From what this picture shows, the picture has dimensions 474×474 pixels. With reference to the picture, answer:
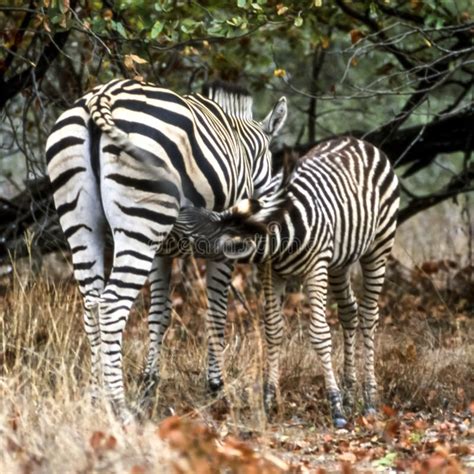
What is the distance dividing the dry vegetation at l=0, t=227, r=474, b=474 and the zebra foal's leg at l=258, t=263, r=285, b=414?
12 centimetres

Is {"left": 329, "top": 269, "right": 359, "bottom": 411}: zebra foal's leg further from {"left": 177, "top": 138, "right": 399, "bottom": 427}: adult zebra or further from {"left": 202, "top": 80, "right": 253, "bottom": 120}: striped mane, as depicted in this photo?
{"left": 202, "top": 80, "right": 253, "bottom": 120}: striped mane

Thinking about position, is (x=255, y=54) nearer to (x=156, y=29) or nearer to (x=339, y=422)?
(x=156, y=29)

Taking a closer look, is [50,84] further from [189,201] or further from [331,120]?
[331,120]

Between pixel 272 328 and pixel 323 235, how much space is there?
786 mm

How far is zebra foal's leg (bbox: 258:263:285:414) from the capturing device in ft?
25.7

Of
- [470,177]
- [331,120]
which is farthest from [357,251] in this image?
[331,120]

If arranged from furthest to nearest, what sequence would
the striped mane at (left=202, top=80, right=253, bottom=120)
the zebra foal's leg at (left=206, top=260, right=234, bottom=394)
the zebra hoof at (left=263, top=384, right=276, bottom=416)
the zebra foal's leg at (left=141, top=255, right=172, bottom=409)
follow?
the striped mane at (left=202, top=80, right=253, bottom=120), the zebra foal's leg at (left=141, top=255, right=172, bottom=409), the zebra foal's leg at (left=206, top=260, right=234, bottom=394), the zebra hoof at (left=263, top=384, right=276, bottom=416)

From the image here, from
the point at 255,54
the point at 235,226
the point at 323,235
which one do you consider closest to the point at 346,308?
the point at 323,235

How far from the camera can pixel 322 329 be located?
777 centimetres

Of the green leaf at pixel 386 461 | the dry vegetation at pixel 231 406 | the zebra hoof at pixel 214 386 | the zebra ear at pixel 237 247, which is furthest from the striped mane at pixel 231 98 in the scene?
the green leaf at pixel 386 461

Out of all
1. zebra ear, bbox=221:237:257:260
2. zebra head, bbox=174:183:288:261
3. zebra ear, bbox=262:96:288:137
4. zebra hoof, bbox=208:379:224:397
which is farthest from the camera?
zebra ear, bbox=262:96:288:137

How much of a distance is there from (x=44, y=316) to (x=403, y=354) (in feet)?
10.0

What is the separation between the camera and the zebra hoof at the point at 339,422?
7613 mm

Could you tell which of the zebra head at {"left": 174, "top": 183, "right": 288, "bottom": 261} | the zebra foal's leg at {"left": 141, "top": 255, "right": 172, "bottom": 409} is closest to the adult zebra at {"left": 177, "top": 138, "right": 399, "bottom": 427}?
the zebra head at {"left": 174, "top": 183, "right": 288, "bottom": 261}
